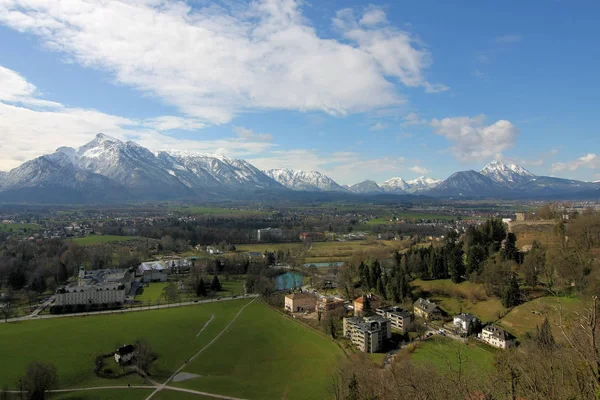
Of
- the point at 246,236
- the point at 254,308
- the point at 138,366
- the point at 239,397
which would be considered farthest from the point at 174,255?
the point at 239,397

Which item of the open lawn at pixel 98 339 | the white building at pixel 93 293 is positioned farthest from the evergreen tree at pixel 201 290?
the white building at pixel 93 293

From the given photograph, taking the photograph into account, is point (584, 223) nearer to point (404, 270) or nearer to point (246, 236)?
point (404, 270)

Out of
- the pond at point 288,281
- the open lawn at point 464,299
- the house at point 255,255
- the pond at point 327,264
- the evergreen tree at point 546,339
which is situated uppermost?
the evergreen tree at point 546,339

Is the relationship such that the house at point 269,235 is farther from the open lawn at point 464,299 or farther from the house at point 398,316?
the house at point 398,316

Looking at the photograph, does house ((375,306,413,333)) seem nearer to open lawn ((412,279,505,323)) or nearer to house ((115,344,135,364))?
open lawn ((412,279,505,323))

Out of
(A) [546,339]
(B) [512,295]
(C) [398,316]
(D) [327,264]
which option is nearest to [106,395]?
(C) [398,316]

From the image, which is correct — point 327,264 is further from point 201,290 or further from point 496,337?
point 496,337

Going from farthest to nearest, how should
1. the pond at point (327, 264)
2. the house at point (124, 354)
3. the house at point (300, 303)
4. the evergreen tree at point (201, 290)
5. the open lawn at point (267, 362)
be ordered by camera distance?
the pond at point (327, 264)
the evergreen tree at point (201, 290)
the house at point (300, 303)
the house at point (124, 354)
the open lawn at point (267, 362)
